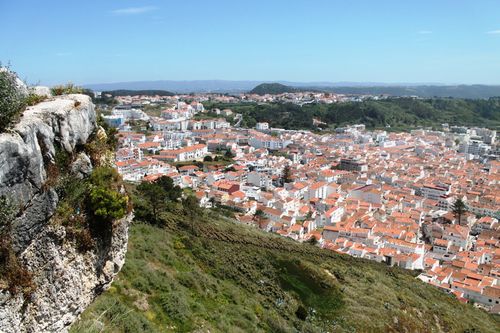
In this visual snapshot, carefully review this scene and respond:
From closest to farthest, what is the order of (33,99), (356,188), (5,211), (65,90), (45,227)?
(5,211) < (45,227) < (33,99) < (65,90) < (356,188)

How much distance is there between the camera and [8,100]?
5992mm

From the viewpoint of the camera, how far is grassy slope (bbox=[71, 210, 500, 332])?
11.2m

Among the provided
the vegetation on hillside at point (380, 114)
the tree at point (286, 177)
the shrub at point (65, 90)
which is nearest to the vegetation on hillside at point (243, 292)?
the shrub at point (65, 90)

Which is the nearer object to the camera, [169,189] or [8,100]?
[8,100]

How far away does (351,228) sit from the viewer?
41.4m

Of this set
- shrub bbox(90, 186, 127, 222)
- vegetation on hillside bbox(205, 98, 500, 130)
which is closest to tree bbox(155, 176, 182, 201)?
shrub bbox(90, 186, 127, 222)

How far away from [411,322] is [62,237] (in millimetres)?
17613

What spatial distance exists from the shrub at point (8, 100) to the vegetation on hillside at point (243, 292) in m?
3.36

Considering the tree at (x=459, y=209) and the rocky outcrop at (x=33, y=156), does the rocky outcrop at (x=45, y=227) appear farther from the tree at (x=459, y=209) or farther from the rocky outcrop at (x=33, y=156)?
the tree at (x=459, y=209)

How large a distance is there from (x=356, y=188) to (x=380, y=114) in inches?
3108

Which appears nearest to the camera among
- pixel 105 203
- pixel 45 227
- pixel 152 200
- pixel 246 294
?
pixel 45 227

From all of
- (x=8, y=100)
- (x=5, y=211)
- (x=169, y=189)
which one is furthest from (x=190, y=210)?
(x=5, y=211)

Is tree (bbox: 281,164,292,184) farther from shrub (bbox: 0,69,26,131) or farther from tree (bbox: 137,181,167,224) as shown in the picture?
shrub (bbox: 0,69,26,131)

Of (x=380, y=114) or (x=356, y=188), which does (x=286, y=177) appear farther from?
Result: (x=380, y=114)
